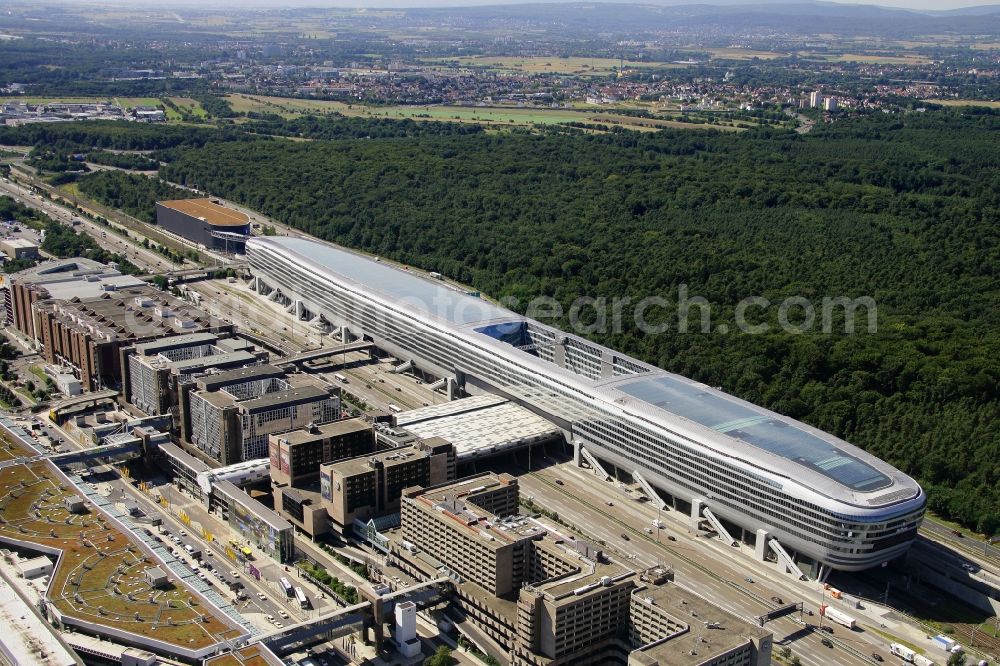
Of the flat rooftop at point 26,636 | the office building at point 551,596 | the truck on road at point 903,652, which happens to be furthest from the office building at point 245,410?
the truck on road at point 903,652

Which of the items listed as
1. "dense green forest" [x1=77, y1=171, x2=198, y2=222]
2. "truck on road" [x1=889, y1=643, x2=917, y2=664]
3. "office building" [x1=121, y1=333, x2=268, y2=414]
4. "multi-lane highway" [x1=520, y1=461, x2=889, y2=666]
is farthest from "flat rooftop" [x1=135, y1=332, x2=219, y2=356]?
"dense green forest" [x1=77, y1=171, x2=198, y2=222]

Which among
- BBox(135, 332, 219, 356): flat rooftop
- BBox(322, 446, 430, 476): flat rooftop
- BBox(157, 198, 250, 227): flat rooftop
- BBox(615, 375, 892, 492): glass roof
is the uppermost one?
BBox(615, 375, 892, 492): glass roof

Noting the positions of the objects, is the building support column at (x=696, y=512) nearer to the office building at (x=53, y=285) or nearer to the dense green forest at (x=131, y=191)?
the office building at (x=53, y=285)

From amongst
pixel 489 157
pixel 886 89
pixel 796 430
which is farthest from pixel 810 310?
pixel 886 89

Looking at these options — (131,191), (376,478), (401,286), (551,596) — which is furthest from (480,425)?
(131,191)

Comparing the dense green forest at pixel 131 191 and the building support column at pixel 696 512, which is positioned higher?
the dense green forest at pixel 131 191

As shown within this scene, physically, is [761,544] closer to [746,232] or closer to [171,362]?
[171,362]

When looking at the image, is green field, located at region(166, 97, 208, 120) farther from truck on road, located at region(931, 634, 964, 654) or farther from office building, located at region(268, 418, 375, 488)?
truck on road, located at region(931, 634, 964, 654)
